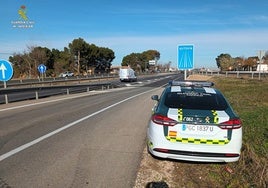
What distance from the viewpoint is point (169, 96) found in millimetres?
6668

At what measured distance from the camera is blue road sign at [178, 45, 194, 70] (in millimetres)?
22672

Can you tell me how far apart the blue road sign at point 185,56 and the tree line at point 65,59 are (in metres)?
56.4

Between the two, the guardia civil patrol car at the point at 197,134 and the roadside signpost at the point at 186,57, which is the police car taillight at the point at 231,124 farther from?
the roadside signpost at the point at 186,57

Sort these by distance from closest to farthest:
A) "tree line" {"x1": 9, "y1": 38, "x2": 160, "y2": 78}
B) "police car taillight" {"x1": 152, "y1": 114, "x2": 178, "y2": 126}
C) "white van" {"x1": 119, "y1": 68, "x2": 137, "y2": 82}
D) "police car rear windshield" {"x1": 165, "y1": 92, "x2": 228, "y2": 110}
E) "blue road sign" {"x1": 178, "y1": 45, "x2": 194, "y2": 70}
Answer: "police car taillight" {"x1": 152, "y1": 114, "x2": 178, "y2": 126} < "police car rear windshield" {"x1": 165, "y1": 92, "x2": 228, "y2": 110} < "blue road sign" {"x1": 178, "y1": 45, "x2": 194, "y2": 70} < "white van" {"x1": 119, "y1": 68, "x2": 137, "y2": 82} < "tree line" {"x1": 9, "y1": 38, "x2": 160, "y2": 78}

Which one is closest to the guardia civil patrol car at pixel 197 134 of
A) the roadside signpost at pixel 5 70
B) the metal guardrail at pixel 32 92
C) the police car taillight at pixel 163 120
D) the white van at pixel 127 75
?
the police car taillight at pixel 163 120

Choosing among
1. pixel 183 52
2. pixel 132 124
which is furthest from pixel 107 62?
pixel 132 124

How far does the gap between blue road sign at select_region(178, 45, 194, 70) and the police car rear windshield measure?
16.2 metres

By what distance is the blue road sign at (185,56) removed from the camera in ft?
74.4

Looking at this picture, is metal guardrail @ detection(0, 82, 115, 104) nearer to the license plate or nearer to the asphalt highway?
the asphalt highway

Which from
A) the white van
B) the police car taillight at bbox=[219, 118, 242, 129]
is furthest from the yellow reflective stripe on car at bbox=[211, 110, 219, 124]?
the white van

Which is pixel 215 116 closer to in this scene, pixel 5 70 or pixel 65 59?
pixel 5 70

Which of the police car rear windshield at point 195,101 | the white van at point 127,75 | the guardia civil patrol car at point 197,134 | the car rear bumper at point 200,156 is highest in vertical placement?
the police car rear windshield at point 195,101

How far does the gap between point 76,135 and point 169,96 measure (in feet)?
11.4

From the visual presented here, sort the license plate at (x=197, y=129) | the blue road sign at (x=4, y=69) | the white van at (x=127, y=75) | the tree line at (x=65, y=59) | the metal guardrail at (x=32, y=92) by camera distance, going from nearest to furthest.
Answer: the license plate at (x=197, y=129) → the blue road sign at (x=4, y=69) → the metal guardrail at (x=32, y=92) → the white van at (x=127, y=75) → the tree line at (x=65, y=59)
